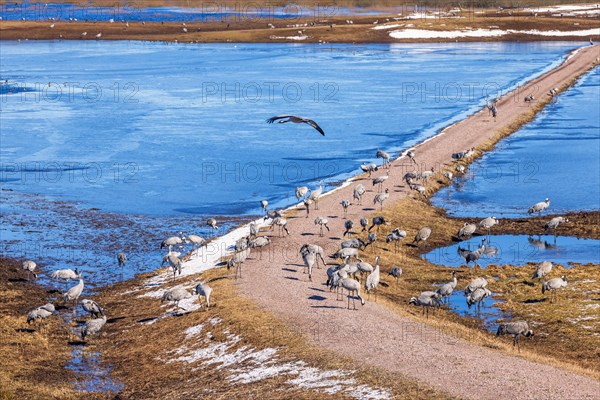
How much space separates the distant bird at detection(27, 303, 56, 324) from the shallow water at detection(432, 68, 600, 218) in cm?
2176

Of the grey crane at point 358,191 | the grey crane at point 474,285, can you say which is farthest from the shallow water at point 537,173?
the grey crane at point 474,285

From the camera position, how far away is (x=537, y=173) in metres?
53.2

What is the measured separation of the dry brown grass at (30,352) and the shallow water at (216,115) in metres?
13.1

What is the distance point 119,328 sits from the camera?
28406mm

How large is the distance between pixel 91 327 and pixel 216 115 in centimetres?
4558

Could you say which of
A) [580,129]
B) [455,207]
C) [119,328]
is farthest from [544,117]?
[119,328]

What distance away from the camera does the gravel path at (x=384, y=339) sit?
68.5 ft

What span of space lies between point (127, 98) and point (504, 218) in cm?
4604

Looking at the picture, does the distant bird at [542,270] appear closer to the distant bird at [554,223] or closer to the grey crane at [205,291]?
the distant bird at [554,223]

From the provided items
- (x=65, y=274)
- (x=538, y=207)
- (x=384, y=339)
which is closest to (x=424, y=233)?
(x=538, y=207)

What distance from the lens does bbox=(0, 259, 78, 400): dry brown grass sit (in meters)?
23.4

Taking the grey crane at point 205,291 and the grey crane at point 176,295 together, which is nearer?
the grey crane at point 205,291

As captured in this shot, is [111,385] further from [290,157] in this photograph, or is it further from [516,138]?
[516,138]

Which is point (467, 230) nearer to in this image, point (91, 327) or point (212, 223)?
point (212, 223)
